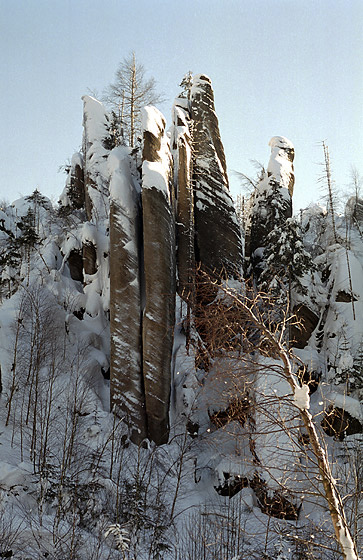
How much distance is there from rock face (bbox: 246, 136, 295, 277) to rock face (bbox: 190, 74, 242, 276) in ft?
9.37

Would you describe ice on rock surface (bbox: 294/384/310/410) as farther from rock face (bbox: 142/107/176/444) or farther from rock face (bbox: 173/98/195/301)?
rock face (bbox: 173/98/195/301)

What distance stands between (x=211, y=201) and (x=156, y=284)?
7430 mm

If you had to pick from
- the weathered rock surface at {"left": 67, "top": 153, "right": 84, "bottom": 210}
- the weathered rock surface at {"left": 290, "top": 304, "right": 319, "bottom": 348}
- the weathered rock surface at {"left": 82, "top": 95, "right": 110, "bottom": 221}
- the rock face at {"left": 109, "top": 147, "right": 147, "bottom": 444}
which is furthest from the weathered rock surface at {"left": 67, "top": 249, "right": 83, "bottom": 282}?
the weathered rock surface at {"left": 290, "top": 304, "right": 319, "bottom": 348}

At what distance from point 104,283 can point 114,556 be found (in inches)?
530

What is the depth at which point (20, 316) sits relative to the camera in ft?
66.4

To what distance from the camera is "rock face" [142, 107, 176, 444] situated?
18.6 metres

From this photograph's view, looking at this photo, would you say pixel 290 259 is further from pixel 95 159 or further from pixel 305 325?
pixel 95 159

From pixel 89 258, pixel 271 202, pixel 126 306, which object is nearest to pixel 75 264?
pixel 89 258

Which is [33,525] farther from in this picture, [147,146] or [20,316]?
[147,146]

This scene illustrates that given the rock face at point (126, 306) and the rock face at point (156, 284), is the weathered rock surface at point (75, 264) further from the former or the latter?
the rock face at point (156, 284)

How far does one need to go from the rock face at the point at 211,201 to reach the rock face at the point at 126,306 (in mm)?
4782

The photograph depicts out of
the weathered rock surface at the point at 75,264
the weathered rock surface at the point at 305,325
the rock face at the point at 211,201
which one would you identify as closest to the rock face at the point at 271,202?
the rock face at the point at 211,201

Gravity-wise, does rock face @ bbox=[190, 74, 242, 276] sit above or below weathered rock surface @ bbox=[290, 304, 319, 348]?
above

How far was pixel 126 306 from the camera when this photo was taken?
1925cm
